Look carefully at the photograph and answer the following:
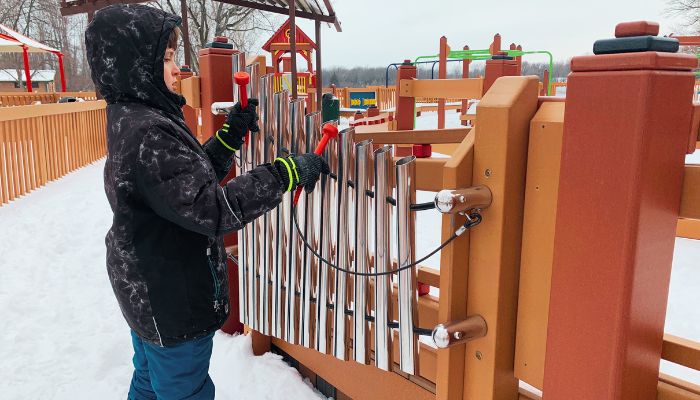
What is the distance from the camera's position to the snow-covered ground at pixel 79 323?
283cm

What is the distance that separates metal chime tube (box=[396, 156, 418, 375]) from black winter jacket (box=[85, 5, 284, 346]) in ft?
1.32

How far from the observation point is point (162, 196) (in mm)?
1669

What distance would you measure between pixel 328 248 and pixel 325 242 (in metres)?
0.03

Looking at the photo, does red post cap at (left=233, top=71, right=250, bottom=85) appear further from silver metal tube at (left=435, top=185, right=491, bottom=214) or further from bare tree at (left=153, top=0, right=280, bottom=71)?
bare tree at (left=153, top=0, right=280, bottom=71)

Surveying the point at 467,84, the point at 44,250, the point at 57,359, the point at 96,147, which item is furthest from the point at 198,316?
the point at 96,147

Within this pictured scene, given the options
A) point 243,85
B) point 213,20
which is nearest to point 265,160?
point 243,85

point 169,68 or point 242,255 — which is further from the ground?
point 169,68

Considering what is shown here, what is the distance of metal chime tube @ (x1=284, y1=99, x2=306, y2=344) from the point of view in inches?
83.8

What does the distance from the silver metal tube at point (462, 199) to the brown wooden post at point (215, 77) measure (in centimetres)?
189

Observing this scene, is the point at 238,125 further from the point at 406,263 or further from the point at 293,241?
the point at 406,263

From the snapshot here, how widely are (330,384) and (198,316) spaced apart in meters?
1.08

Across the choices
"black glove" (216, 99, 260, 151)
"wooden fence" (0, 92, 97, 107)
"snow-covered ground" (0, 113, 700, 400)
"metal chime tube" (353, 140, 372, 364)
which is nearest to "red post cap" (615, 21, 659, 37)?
"metal chime tube" (353, 140, 372, 364)

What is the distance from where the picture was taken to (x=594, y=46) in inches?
48.9

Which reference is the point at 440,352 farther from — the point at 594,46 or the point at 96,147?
the point at 96,147
